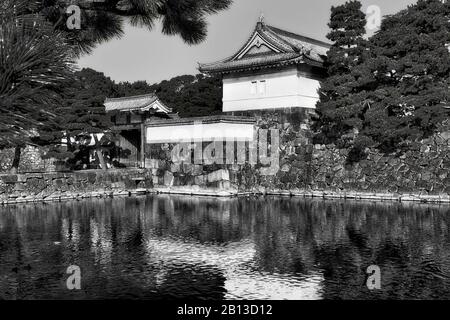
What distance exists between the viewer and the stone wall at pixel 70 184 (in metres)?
25.1

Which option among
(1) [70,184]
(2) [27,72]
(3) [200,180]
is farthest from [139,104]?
(2) [27,72]

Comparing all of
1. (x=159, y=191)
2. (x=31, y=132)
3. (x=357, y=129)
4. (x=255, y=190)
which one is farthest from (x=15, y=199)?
(x=31, y=132)

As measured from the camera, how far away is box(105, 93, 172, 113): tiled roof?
33406 millimetres

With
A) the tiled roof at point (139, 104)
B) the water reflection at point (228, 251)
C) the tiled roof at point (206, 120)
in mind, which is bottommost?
the water reflection at point (228, 251)

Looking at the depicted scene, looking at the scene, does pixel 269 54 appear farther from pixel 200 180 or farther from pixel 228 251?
pixel 228 251

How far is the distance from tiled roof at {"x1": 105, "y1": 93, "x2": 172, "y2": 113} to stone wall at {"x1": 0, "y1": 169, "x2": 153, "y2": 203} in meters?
4.98

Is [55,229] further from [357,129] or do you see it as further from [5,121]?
[357,129]

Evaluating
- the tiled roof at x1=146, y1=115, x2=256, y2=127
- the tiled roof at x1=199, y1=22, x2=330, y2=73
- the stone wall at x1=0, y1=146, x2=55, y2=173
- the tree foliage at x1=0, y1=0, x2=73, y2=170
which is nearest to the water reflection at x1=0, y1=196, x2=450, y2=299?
the tree foliage at x1=0, y1=0, x2=73, y2=170

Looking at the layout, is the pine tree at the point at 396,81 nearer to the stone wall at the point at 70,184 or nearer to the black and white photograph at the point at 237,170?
the black and white photograph at the point at 237,170

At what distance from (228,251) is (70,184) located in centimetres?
1678

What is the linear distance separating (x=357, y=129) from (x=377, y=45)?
4942mm

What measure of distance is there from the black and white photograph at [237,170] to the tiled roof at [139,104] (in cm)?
19

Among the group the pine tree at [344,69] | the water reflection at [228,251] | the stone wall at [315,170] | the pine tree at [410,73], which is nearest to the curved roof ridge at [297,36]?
the pine tree at [344,69]

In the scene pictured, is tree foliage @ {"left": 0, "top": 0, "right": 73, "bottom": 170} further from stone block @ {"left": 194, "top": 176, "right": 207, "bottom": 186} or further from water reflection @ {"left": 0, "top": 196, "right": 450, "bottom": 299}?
stone block @ {"left": 194, "top": 176, "right": 207, "bottom": 186}
